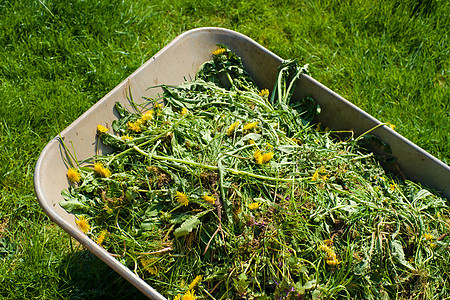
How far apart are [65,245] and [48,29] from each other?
6.14 ft

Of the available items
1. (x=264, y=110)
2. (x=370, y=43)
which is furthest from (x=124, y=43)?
(x=370, y=43)

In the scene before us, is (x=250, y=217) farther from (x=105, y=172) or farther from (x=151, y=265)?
(x=105, y=172)

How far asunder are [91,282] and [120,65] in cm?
172

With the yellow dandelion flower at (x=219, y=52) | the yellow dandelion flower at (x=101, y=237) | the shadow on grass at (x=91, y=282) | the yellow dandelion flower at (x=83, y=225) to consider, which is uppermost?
the yellow dandelion flower at (x=219, y=52)

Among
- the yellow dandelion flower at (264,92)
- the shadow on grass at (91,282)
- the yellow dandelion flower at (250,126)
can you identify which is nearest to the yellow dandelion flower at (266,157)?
the yellow dandelion flower at (250,126)

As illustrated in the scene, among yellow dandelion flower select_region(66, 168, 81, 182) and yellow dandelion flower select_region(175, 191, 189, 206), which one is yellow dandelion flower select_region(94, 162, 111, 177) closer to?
yellow dandelion flower select_region(66, 168, 81, 182)

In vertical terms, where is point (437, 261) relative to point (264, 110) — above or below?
below

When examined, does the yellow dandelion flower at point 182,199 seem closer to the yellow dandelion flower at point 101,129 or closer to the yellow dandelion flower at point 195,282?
the yellow dandelion flower at point 195,282

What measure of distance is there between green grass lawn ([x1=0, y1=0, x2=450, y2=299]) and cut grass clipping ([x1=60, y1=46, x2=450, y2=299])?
59 cm

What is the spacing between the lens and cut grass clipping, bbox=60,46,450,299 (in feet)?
5.79

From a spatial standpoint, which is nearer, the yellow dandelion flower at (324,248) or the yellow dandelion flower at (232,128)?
the yellow dandelion flower at (324,248)

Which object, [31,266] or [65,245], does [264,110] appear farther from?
[31,266]

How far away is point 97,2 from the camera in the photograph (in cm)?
336

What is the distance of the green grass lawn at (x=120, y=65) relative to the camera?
7.57 ft
